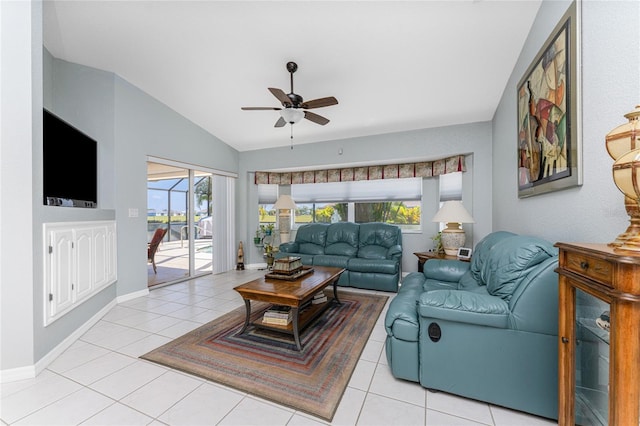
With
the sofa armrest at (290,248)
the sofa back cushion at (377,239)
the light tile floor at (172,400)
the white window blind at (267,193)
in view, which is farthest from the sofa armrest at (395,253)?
the white window blind at (267,193)

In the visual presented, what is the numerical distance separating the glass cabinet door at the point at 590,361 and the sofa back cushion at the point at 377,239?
10.2ft

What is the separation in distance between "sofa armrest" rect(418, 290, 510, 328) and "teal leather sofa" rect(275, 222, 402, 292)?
221 cm

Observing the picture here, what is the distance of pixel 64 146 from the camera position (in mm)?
2615

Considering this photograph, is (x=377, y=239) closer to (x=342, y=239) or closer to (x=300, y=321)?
(x=342, y=239)

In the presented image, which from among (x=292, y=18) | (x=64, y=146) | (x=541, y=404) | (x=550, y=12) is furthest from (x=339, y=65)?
(x=541, y=404)

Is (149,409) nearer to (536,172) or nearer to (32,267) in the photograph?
(32,267)

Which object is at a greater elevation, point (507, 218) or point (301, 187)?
point (301, 187)

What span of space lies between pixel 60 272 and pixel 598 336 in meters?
3.68

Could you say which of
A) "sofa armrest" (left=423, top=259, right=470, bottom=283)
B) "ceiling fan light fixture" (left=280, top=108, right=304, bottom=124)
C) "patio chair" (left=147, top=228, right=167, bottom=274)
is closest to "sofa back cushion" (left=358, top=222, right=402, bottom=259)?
"sofa armrest" (left=423, top=259, right=470, bottom=283)

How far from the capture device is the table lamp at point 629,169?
847 mm

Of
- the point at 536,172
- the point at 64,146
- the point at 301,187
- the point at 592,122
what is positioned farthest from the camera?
the point at 301,187

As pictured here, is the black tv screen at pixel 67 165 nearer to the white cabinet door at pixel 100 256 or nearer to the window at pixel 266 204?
the white cabinet door at pixel 100 256

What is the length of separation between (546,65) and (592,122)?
2.61 ft

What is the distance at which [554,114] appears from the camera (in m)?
1.83
